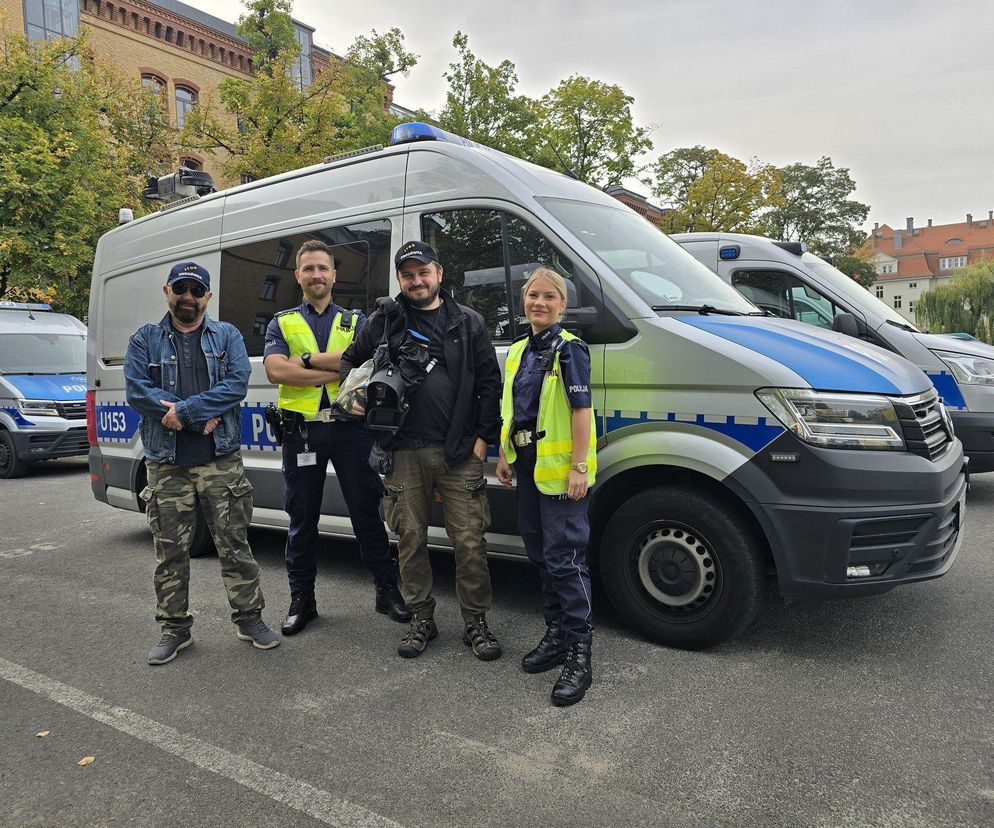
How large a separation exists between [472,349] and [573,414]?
2.04 ft

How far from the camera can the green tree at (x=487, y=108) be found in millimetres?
21484

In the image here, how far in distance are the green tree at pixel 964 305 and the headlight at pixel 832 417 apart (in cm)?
4417

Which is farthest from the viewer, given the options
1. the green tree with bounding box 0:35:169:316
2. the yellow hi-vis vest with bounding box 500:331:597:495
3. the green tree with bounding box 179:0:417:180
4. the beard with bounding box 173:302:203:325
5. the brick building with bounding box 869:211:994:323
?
the brick building with bounding box 869:211:994:323

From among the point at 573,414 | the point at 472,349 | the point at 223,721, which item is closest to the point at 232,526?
the point at 223,721

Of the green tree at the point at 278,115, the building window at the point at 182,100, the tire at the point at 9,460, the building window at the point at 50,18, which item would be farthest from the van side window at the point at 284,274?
the building window at the point at 182,100

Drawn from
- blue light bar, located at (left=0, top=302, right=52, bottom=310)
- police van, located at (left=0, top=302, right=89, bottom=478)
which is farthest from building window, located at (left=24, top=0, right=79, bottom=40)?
police van, located at (left=0, top=302, right=89, bottom=478)

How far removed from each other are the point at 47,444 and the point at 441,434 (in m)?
8.89

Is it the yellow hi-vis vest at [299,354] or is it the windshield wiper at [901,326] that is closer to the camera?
the yellow hi-vis vest at [299,354]

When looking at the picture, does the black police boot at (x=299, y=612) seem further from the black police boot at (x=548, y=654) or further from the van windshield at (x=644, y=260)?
the van windshield at (x=644, y=260)

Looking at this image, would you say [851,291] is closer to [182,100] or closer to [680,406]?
[680,406]

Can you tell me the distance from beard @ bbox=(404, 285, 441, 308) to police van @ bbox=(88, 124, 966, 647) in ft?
1.44

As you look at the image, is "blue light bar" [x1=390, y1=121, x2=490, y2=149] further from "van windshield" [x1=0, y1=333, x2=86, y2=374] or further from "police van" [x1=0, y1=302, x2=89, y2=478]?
"van windshield" [x1=0, y1=333, x2=86, y2=374]

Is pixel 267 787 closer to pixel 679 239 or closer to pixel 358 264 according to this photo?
pixel 358 264

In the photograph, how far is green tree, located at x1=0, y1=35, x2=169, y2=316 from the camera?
1448 centimetres
